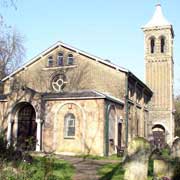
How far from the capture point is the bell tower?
5403cm

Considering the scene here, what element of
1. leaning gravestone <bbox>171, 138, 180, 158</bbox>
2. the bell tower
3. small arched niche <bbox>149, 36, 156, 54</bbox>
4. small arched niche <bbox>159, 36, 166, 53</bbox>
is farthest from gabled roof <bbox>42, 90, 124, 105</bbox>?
small arched niche <bbox>159, 36, 166, 53</bbox>

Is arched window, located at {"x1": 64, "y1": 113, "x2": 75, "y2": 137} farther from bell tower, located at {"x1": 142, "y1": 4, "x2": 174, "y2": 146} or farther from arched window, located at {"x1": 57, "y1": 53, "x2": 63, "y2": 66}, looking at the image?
bell tower, located at {"x1": 142, "y1": 4, "x2": 174, "y2": 146}

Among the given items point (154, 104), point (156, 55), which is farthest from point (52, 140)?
point (156, 55)

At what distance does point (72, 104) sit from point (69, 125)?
65.2 inches

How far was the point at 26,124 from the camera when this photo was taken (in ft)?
95.5

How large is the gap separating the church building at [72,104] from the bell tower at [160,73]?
50.9 feet

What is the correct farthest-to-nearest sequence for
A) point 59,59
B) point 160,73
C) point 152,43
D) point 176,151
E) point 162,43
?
point 152,43 < point 162,43 < point 160,73 < point 59,59 < point 176,151

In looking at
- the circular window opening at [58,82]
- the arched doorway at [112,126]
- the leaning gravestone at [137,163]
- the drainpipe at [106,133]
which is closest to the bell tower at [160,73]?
the circular window opening at [58,82]

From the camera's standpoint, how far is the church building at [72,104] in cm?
2600

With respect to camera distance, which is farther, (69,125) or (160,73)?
(160,73)

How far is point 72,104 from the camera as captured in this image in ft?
87.7

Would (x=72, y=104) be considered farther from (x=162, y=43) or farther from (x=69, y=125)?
(x=162, y=43)

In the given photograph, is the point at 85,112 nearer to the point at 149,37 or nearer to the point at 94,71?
the point at 94,71

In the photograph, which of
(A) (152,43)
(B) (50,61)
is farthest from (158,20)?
(B) (50,61)
